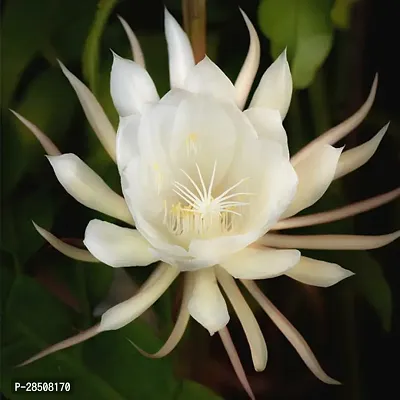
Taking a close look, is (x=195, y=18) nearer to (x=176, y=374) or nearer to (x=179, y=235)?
(x=179, y=235)

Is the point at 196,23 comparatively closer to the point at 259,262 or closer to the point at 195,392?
the point at 259,262

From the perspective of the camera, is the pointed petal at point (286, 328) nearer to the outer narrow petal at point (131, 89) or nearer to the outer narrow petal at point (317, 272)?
the outer narrow petal at point (317, 272)

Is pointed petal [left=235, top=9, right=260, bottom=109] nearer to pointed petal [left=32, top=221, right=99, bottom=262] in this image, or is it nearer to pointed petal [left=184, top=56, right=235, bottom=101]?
pointed petal [left=184, top=56, right=235, bottom=101]

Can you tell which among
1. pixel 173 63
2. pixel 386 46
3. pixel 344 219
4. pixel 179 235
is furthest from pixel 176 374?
pixel 386 46

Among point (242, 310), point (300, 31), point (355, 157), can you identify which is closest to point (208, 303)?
point (242, 310)

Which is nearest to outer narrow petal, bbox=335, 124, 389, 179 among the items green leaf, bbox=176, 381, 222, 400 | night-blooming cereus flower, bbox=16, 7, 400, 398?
night-blooming cereus flower, bbox=16, 7, 400, 398

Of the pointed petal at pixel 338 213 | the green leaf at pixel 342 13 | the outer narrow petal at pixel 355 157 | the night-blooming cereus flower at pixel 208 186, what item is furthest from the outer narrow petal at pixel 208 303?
the green leaf at pixel 342 13

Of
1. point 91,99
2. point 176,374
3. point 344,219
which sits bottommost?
point 176,374
